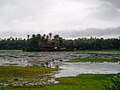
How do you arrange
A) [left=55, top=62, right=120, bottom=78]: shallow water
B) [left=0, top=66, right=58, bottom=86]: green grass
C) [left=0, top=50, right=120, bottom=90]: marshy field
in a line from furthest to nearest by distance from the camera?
[left=55, top=62, right=120, bottom=78]: shallow water < [left=0, top=66, right=58, bottom=86]: green grass < [left=0, top=50, right=120, bottom=90]: marshy field

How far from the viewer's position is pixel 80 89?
28.2 m

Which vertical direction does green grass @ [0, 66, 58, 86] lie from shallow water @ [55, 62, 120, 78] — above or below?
above

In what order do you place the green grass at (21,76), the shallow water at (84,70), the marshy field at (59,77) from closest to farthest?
the marshy field at (59,77), the green grass at (21,76), the shallow water at (84,70)

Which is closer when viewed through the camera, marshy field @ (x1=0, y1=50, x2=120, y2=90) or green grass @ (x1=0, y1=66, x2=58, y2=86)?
marshy field @ (x1=0, y1=50, x2=120, y2=90)

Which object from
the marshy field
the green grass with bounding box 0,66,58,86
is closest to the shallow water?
the marshy field

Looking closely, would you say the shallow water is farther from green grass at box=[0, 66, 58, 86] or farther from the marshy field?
green grass at box=[0, 66, 58, 86]

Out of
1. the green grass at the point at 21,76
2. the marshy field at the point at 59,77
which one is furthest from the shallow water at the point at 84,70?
the green grass at the point at 21,76

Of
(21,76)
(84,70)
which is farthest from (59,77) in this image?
(84,70)

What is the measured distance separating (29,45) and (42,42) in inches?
404

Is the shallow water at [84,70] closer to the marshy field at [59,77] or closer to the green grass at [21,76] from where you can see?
the marshy field at [59,77]

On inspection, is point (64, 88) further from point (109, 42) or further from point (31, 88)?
point (109, 42)

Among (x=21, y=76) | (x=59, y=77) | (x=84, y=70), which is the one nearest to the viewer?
(x=59, y=77)

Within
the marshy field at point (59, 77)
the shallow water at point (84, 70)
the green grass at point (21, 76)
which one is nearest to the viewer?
the marshy field at point (59, 77)

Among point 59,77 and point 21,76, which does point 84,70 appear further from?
point 21,76
